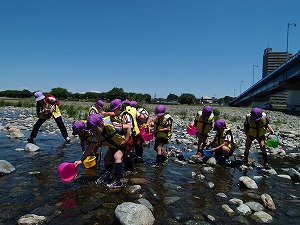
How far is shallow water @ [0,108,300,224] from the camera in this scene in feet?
15.0

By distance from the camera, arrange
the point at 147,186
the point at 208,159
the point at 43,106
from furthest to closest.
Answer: the point at 43,106
the point at 208,159
the point at 147,186

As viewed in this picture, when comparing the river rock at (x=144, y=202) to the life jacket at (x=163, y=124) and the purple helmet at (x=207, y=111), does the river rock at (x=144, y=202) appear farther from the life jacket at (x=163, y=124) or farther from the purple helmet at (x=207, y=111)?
the purple helmet at (x=207, y=111)

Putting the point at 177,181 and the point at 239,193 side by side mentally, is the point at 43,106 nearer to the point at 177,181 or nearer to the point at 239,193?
the point at 177,181

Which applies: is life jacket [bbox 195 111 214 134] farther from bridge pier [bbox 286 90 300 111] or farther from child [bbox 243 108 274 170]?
bridge pier [bbox 286 90 300 111]

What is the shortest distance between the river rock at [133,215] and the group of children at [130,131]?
1676 mm

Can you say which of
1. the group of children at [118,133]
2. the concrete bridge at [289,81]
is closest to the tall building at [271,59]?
the concrete bridge at [289,81]

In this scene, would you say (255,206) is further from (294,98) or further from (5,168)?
(294,98)

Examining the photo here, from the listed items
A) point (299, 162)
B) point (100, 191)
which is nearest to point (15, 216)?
point (100, 191)

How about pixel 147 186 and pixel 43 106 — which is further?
pixel 43 106

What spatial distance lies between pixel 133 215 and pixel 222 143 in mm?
5226

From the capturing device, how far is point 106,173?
6.79 metres

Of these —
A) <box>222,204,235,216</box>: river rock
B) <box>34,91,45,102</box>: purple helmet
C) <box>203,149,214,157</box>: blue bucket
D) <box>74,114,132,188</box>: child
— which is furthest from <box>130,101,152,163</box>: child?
<box>34,91,45,102</box>: purple helmet

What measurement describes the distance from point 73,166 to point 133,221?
85.0 inches

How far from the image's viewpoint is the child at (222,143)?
8312mm
